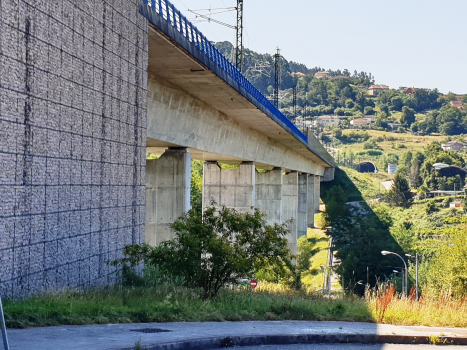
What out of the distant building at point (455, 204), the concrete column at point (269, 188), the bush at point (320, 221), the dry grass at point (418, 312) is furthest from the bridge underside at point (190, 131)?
the distant building at point (455, 204)

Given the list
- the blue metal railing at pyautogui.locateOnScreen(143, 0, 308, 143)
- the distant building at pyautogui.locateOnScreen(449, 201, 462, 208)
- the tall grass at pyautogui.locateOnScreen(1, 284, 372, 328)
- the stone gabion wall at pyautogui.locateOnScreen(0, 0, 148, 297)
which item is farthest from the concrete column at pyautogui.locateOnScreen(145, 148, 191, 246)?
the distant building at pyautogui.locateOnScreen(449, 201, 462, 208)

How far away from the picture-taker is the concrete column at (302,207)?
7638cm

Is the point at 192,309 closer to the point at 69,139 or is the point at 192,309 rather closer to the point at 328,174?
the point at 69,139

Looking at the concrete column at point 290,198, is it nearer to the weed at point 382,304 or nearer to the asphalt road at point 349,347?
the weed at point 382,304

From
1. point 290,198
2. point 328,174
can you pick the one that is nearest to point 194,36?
point 290,198

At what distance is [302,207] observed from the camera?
80938mm

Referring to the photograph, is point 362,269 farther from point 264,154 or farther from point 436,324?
point 436,324

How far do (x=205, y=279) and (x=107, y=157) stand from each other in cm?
381

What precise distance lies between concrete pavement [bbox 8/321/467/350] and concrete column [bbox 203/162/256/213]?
1188 inches

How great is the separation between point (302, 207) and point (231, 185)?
1472 inches

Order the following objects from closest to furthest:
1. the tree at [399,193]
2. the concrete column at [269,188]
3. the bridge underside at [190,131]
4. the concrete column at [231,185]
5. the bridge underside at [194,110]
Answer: the bridge underside at [194,110] < the bridge underside at [190,131] < the concrete column at [231,185] < the concrete column at [269,188] < the tree at [399,193]

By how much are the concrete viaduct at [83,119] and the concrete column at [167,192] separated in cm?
107

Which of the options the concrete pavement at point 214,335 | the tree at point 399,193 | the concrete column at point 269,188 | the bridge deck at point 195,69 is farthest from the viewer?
the tree at point 399,193

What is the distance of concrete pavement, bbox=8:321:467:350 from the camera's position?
30.7ft
